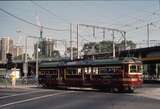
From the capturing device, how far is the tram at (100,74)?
35125 millimetres

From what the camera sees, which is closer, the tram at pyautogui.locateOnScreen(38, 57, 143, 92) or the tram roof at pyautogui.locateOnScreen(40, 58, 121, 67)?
the tram at pyautogui.locateOnScreen(38, 57, 143, 92)

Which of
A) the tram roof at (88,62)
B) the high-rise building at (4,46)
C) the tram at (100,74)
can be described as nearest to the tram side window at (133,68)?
the tram at (100,74)

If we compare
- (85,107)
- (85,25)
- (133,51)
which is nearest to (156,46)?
(133,51)

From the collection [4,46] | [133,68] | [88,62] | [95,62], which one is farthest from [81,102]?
[4,46]

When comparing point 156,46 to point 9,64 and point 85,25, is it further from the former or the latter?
point 9,64

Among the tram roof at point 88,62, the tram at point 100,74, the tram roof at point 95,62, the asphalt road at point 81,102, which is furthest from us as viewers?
the tram roof at point 88,62

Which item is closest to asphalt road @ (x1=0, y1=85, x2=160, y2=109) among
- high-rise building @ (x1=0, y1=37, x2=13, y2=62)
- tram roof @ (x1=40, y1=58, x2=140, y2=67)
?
tram roof @ (x1=40, y1=58, x2=140, y2=67)

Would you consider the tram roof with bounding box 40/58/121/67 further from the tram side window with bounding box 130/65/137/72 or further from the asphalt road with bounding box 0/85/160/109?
the asphalt road with bounding box 0/85/160/109

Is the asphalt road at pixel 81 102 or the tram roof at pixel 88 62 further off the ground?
the tram roof at pixel 88 62

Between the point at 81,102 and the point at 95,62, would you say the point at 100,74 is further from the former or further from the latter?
the point at 81,102

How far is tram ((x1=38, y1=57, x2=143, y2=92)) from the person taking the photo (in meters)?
35.1

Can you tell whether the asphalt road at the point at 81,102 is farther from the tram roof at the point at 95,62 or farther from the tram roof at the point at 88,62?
the tram roof at the point at 88,62

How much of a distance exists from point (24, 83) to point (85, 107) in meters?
41.1

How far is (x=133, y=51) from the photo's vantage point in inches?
2840
